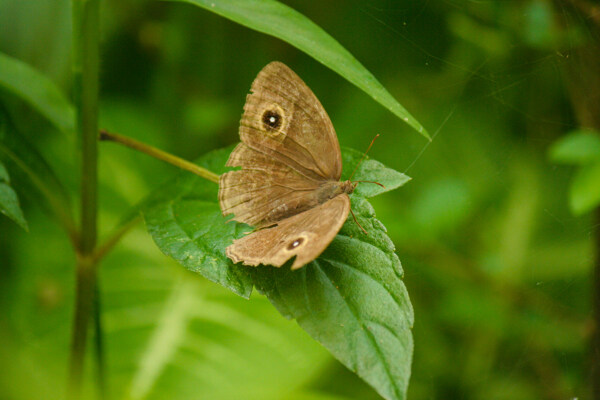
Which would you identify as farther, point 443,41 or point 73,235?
point 443,41

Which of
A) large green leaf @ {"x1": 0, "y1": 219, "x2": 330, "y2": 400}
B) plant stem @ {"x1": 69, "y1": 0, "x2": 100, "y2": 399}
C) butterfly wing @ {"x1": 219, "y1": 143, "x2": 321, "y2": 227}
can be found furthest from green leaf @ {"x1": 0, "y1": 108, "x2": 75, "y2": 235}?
large green leaf @ {"x1": 0, "y1": 219, "x2": 330, "y2": 400}

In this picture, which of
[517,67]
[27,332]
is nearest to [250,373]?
[27,332]

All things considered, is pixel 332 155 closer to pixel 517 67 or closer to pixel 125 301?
pixel 517 67

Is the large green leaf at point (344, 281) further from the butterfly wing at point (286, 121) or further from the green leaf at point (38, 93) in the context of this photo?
the green leaf at point (38, 93)

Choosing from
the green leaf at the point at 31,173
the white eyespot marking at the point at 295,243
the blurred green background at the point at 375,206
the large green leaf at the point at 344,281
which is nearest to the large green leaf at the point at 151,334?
the blurred green background at the point at 375,206

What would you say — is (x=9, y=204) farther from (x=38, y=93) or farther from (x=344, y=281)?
(x=344, y=281)

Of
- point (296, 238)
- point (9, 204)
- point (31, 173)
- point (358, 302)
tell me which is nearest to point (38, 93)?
point (31, 173)
